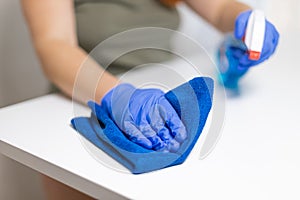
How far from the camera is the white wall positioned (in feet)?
3.45

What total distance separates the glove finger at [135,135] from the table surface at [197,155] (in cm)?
5

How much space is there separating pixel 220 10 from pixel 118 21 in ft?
0.76

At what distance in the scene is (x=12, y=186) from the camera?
1.12 metres

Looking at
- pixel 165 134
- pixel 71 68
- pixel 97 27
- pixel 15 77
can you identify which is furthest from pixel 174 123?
pixel 15 77

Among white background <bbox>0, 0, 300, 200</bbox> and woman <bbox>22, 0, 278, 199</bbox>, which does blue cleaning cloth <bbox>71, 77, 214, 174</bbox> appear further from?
white background <bbox>0, 0, 300, 200</bbox>

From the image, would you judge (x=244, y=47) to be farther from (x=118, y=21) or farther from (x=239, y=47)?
(x=118, y=21)

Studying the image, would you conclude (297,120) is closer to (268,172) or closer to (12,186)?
(268,172)

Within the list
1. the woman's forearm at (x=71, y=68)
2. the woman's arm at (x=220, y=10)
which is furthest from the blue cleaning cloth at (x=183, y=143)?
the woman's arm at (x=220, y=10)

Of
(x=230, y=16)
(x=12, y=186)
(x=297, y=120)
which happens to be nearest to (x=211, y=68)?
(x=230, y=16)

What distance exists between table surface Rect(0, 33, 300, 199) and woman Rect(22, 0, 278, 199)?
57 mm

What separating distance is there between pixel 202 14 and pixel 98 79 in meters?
0.40

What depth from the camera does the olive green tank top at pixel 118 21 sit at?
94cm

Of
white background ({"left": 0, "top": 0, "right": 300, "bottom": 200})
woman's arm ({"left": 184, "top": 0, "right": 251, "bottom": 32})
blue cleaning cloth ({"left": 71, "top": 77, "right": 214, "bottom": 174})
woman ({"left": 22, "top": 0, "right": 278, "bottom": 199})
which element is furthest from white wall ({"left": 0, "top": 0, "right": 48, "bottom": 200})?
blue cleaning cloth ({"left": 71, "top": 77, "right": 214, "bottom": 174})

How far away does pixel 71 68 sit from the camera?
2.54ft
